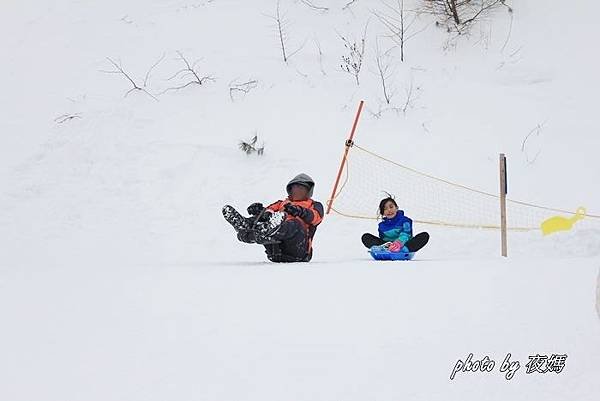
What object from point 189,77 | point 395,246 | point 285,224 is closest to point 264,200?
point 395,246

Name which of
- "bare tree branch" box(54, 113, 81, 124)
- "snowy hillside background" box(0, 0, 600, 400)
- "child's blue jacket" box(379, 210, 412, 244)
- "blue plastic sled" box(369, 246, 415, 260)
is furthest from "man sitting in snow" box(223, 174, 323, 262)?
"bare tree branch" box(54, 113, 81, 124)

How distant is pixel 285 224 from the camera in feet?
23.1

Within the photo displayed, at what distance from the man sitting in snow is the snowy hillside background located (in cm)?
43

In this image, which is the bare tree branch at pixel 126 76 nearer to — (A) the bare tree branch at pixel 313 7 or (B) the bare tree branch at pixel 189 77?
(B) the bare tree branch at pixel 189 77

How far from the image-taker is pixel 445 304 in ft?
15.2

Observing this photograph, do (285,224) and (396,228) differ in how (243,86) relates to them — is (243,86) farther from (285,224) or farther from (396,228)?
(285,224)

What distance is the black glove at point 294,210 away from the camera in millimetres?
7195

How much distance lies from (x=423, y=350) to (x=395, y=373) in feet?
0.99

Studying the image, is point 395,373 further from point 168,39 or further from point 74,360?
point 168,39

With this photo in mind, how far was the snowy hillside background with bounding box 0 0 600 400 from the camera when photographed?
380cm

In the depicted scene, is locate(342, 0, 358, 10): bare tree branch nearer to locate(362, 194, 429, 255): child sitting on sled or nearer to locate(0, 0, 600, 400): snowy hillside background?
locate(0, 0, 600, 400): snowy hillside background

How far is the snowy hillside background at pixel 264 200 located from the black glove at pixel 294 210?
25.4 inches

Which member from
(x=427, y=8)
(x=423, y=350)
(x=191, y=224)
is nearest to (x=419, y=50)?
(x=427, y=8)

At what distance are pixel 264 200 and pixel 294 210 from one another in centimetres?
343
